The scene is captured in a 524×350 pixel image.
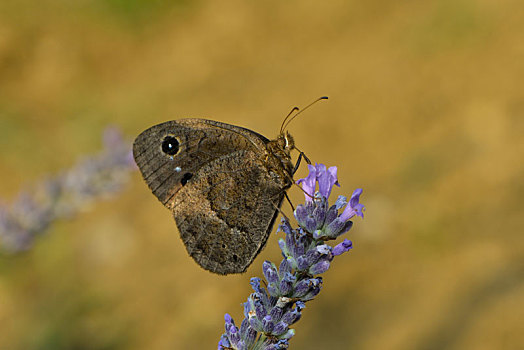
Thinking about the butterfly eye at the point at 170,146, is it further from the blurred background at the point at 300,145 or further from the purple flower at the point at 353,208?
the blurred background at the point at 300,145

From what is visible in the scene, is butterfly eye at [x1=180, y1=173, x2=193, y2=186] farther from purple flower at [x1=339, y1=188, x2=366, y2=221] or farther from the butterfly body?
purple flower at [x1=339, y1=188, x2=366, y2=221]

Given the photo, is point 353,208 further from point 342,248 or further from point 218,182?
point 218,182

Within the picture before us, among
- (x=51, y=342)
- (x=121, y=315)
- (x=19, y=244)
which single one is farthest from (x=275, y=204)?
(x=121, y=315)

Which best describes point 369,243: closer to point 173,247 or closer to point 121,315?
point 173,247

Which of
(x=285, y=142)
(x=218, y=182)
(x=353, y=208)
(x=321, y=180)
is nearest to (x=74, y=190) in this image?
(x=218, y=182)

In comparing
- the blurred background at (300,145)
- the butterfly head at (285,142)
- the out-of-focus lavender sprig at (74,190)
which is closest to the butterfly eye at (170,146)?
the butterfly head at (285,142)

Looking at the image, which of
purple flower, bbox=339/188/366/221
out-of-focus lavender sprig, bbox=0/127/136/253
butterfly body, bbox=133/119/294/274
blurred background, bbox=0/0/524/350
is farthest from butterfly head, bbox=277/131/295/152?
blurred background, bbox=0/0/524/350

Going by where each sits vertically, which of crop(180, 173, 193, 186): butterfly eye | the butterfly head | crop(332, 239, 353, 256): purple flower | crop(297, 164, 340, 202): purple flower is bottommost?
crop(332, 239, 353, 256): purple flower
